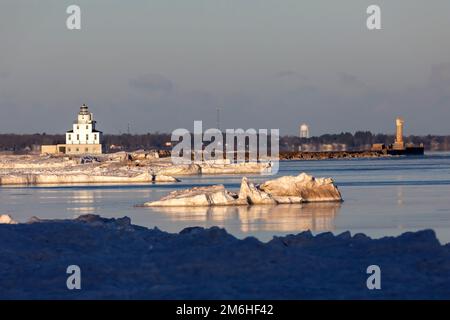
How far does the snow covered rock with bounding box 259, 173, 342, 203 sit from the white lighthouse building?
75.4m

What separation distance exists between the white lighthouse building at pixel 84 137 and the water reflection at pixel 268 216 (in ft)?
252

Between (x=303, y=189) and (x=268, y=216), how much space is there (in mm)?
5848

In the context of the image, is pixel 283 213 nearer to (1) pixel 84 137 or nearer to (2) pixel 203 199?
(2) pixel 203 199

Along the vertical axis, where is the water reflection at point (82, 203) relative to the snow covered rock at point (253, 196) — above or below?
below

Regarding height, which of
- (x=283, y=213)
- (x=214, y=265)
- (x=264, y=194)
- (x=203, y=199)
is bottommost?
(x=283, y=213)

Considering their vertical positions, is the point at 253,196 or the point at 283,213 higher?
the point at 253,196

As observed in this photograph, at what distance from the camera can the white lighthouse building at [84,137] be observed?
103519 millimetres

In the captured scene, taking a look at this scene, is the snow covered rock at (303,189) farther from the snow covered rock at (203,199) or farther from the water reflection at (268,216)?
the snow covered rock at (203,199)

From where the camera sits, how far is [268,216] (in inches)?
928

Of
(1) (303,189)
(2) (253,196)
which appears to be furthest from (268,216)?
(1) (303,189)

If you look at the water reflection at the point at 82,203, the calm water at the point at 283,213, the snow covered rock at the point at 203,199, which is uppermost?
the snow covered rock at the point at 203,199

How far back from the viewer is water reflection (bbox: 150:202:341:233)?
20484 millimetres

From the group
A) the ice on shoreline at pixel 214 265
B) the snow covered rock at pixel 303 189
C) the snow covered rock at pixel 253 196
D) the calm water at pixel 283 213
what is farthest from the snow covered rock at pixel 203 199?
the ice on shoreline at pixel 214 265
